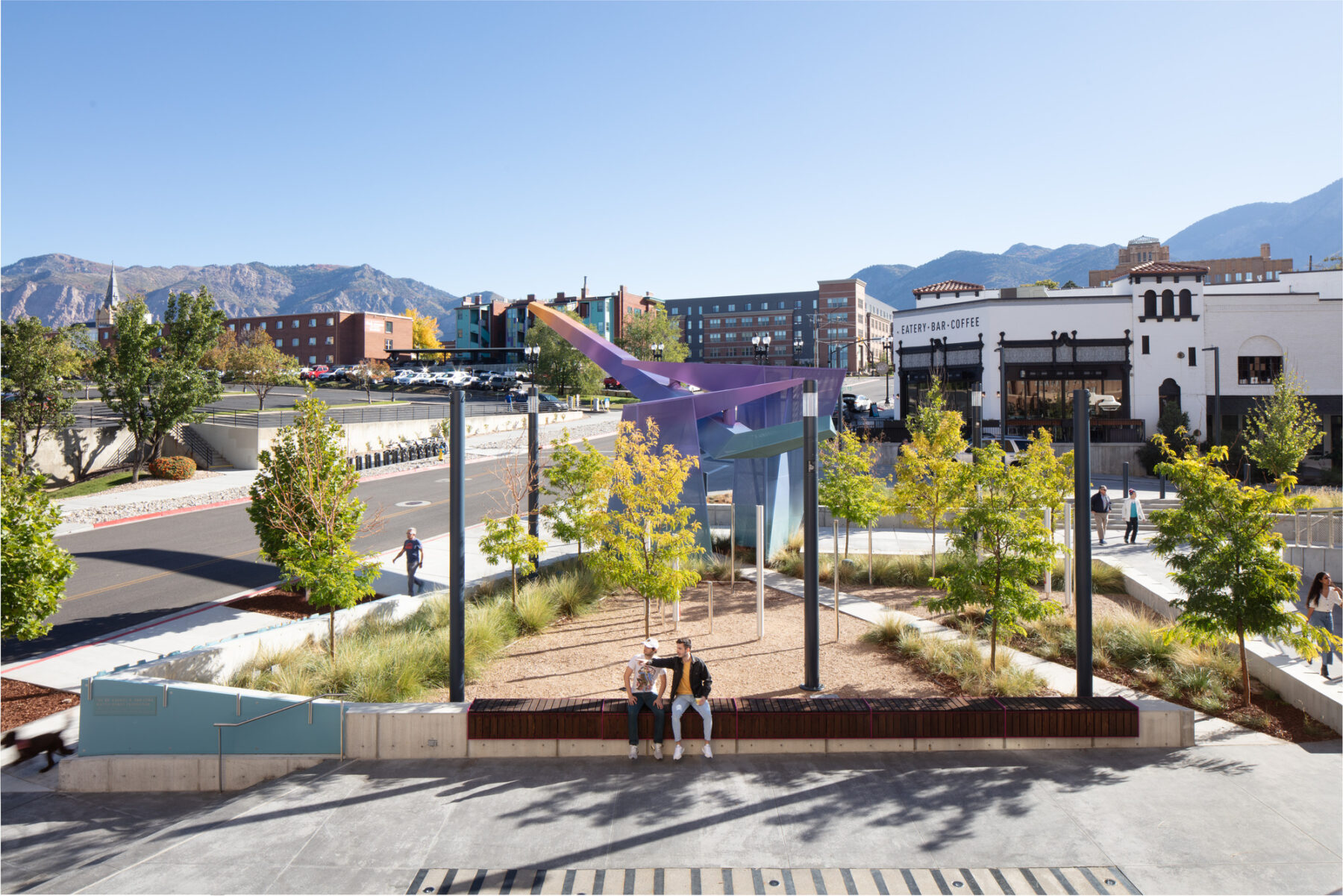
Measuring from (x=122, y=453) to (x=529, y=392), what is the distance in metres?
28.2

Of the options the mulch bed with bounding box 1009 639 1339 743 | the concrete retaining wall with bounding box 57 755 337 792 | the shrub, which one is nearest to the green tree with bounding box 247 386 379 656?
the concrete retaining wall with bounding box 57 755 337 792

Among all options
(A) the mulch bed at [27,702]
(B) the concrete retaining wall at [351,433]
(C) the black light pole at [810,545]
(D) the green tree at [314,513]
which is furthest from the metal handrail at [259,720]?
(B) the concrete retaining wall at [351,433]

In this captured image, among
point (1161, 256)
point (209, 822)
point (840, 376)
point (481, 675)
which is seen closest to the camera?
point (209, 822)

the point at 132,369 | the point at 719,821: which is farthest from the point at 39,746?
the point at 132,369

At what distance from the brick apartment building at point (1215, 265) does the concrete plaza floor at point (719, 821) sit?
319ft

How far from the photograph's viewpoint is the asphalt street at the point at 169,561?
15289 millimetres

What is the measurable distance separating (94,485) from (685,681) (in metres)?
32.4

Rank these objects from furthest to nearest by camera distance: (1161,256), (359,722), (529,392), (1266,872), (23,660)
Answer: (1161,256)
(529,392)
(23,660)
(359,722)
(1266,872)

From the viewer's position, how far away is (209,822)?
25.8 feet

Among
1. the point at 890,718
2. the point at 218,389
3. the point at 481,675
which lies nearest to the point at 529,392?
the point at 481,675

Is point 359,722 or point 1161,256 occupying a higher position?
point 1161,256

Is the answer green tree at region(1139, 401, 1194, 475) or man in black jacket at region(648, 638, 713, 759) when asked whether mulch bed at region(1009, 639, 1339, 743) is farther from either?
green tree at region(1139, 401, 1194, 475)

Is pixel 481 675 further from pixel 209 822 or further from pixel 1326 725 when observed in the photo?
pixel 1326 725

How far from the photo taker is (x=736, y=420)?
2177 cm
